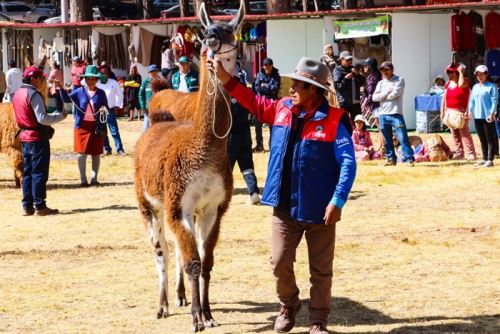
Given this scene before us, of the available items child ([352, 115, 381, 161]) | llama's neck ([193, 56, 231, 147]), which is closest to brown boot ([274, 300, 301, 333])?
llama's neck ([193, 56, 231, 147])

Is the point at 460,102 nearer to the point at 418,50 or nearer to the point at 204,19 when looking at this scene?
the point at 418,50

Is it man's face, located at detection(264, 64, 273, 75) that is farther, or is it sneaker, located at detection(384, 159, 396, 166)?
man's face, located at detection(264, 64, 273, 75)

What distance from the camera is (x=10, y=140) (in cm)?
1745

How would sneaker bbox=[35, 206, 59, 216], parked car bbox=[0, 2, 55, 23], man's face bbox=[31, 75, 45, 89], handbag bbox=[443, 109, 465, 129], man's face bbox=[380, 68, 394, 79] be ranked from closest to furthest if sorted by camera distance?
1. man's face bbox=[31, 75, 45, 89]
2. sneaker bbox=[35, 206, 59, 216]
3. man's face bbox=[380, 68, 394, 79]
4. handbag bbox=[443, 109, 465, 129]
5. parked car bbox=[0, 2, 55, 23]

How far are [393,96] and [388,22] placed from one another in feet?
22.1

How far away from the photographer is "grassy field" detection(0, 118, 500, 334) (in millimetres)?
8883

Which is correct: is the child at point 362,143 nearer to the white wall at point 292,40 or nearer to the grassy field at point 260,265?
the grassy field at point 260,265

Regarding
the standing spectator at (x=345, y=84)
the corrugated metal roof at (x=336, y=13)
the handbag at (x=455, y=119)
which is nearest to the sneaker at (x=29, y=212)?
the handbag at (x=455, y=119)

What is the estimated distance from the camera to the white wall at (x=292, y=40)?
1140 inches

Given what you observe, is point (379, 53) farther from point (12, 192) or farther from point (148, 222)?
point (148, 222)

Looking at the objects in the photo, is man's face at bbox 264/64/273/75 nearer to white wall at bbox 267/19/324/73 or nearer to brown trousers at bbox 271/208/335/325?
white wall at bbox 267/19/324/73

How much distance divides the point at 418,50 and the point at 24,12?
3561cm

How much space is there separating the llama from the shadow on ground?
8811 mm

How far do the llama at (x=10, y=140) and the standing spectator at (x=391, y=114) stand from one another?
6.35 meters
